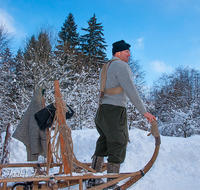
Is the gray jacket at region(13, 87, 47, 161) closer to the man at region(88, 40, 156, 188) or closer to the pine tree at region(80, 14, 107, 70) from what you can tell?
the man at region(88, 40, 156, 188)

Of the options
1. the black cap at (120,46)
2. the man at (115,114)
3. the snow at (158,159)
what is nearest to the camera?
the man at (115,114)

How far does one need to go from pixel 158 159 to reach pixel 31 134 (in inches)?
119

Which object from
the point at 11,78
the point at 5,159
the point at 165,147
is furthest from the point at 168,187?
the point at 11,78

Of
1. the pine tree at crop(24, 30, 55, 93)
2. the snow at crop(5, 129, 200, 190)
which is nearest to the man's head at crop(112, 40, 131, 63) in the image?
the snow at crop(5, 129, 200, 190)

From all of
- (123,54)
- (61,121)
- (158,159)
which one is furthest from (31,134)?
(158,159)

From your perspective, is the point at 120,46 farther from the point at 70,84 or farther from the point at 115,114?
the point at 70,84

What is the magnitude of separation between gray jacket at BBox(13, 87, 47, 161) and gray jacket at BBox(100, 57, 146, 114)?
1069 millimetres

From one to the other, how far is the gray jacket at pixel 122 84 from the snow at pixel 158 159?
4.27 feet

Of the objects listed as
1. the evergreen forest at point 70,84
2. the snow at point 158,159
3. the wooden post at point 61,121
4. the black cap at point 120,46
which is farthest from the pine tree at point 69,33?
the wooden post at point 61,121

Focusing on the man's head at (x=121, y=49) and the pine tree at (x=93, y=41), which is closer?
the man's head at (x=121, y=49)

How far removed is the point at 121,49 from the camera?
238 centimetres

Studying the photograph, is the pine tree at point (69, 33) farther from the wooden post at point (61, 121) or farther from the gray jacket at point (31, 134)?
the wooden post at point (61, 121)

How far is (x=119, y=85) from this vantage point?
220 centimetres

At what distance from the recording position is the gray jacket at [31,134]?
2439 mm
